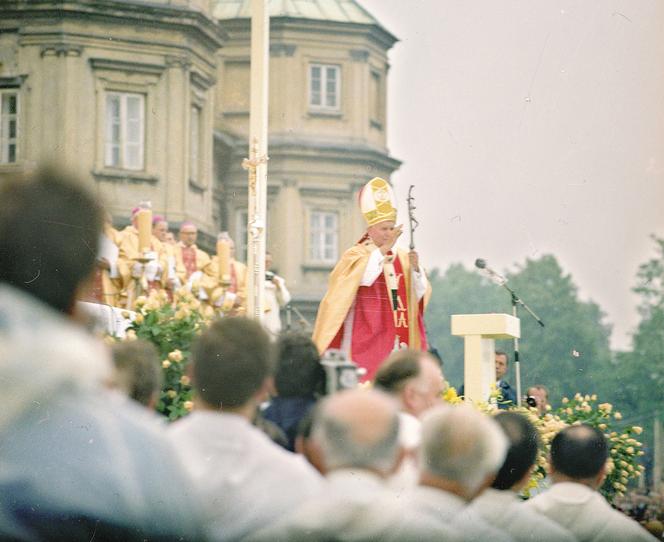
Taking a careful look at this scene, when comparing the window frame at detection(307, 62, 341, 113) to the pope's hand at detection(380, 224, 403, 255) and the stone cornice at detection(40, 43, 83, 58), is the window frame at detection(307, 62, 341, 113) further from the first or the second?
the pope's hand at detection(380, 224, 403, 255)

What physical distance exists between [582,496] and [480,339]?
159 inches

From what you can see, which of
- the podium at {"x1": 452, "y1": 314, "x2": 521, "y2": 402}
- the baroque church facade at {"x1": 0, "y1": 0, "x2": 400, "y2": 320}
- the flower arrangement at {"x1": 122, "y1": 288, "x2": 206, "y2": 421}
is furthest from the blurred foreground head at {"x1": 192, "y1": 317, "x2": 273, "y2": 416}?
the baroque church facade at {"x1": 0, "y1": 0, "x2": 400, "y2": 320}

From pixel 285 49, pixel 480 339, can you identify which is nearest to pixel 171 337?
pixel 480 339

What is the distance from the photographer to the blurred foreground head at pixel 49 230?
331cm

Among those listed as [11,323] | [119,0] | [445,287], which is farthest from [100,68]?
[11,323]

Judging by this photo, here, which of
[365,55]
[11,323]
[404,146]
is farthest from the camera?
[365,55]

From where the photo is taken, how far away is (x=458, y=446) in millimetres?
3760

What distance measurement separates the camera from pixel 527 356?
10086 mm

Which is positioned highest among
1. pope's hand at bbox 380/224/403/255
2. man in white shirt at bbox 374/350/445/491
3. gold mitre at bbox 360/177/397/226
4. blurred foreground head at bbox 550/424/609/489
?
gold mitre at bbox 360/177/397/226

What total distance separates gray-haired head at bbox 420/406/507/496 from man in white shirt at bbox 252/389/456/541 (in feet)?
0.62

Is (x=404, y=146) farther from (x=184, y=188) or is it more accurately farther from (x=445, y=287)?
(x=184, y=188)

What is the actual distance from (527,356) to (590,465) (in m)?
5.51

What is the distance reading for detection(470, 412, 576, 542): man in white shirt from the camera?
4117mm

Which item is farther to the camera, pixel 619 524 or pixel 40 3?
pixel 40 3
